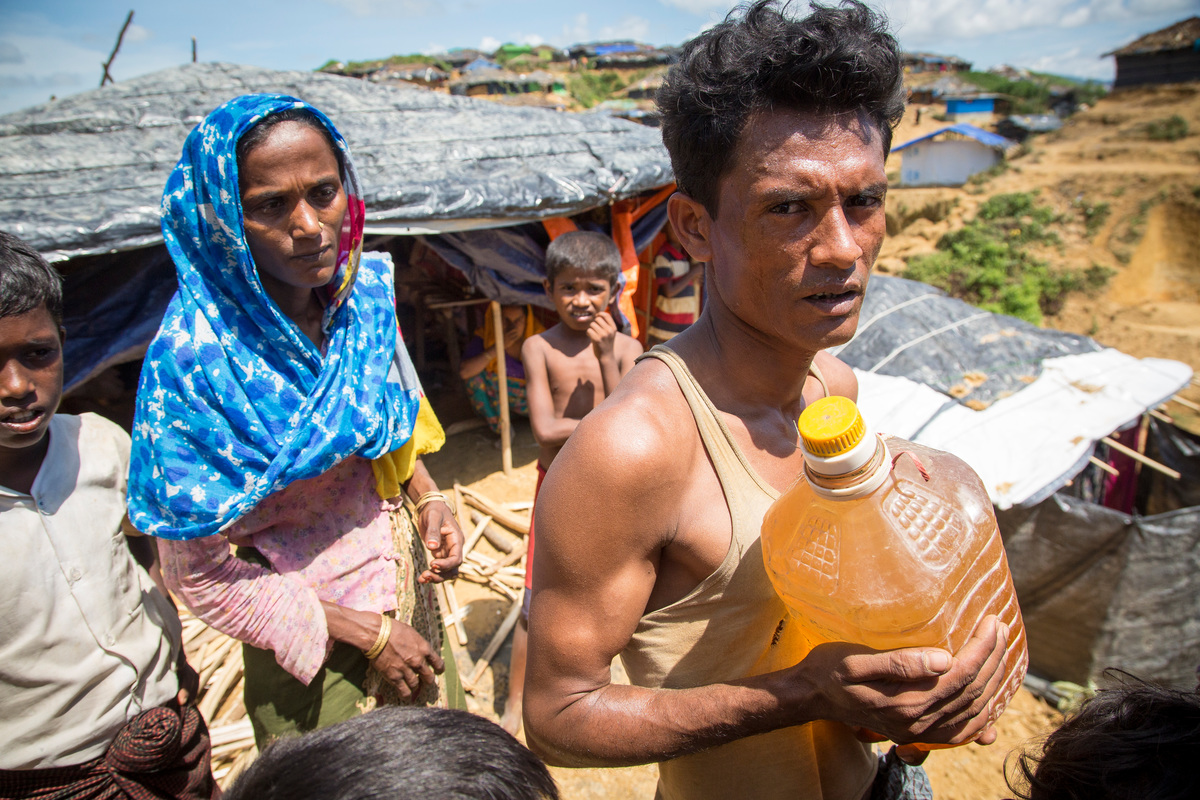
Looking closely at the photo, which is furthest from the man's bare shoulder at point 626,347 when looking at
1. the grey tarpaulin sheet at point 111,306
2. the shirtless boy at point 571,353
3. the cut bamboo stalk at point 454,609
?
the grey tarpaulin sheet at point 111,306

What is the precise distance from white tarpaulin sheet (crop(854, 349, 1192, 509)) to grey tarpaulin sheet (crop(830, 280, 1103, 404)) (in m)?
0.15

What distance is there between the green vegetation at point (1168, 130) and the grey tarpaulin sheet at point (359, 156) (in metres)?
22.7

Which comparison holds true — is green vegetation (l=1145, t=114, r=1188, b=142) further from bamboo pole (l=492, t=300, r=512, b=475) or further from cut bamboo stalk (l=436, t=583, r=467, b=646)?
cut bamboo stalk (l=436, t=583, r=467, b=646)

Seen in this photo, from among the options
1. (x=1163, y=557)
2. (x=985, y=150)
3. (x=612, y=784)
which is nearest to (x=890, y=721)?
(x=612, y=784)

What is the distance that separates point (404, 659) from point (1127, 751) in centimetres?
179

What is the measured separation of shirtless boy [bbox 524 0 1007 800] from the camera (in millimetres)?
1088

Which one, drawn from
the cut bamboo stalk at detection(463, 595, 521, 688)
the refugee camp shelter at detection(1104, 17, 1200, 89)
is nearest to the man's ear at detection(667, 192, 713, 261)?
the cut bamboo stalk at detection(463, 595, 521, 688)

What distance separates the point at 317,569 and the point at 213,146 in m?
1.29

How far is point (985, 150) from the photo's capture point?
2353 centimetres

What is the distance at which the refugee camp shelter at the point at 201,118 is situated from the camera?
409 centimetres

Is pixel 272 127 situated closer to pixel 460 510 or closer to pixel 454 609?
pixel 454 609

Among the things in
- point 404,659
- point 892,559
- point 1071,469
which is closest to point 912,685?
point 892,559

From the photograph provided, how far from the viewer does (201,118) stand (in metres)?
5.61

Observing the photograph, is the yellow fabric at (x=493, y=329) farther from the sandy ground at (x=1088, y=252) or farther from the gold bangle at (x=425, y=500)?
the gold bangle at (x=425, y=500)
